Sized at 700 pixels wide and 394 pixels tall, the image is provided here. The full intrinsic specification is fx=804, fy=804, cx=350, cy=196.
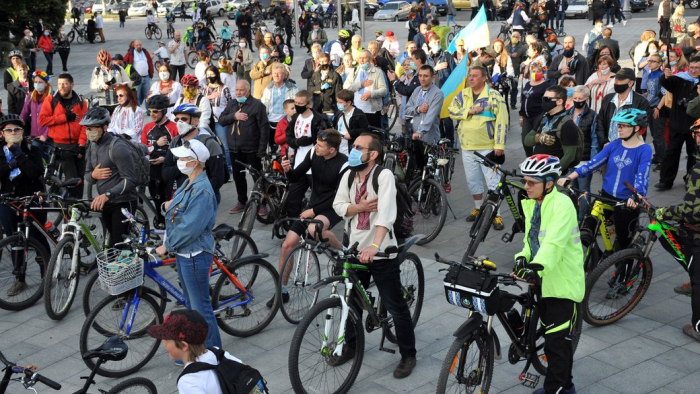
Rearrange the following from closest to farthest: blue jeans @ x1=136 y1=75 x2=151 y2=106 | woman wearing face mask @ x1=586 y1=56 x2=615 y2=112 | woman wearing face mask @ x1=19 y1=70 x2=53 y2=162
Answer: woman wearing face mask @ x1=19 y1=70 x2=53 y2=162
woman wearing face mask @ x1=586 y1=56 x2=615 y2=112
blue jeans @ x1=136 y1=75 x2=151 y2=106

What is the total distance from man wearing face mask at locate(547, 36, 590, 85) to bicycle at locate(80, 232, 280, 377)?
31.2 feet

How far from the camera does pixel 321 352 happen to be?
5.91 meters

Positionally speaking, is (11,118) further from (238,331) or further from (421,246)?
(421,246)

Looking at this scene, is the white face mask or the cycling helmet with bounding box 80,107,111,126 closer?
the white face mask

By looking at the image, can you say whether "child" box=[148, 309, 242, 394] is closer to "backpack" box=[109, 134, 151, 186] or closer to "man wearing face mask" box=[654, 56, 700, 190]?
"backpack" box=[109, 134, 151, 186]

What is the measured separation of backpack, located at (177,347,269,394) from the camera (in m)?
4.13

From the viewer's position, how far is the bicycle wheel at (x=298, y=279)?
7.50 meters

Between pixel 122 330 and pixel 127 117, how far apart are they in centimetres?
456

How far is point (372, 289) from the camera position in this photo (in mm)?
7832

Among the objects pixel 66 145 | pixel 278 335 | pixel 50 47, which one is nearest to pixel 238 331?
pixel 278 335

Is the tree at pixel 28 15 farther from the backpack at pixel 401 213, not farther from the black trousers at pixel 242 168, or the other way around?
the backpack at pixel 401 213

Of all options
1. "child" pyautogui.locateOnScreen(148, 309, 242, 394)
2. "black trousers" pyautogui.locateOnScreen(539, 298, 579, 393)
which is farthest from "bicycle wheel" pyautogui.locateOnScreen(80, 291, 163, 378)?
"black trousers" pyautogui.locateOnScreen(539, 298, 579, 393)

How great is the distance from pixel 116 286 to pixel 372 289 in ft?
8.33

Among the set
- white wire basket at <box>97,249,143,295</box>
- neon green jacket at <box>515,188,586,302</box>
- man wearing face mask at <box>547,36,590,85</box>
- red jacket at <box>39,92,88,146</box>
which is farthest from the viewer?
man wearing face mask at <box>547,36,590,85</box>
